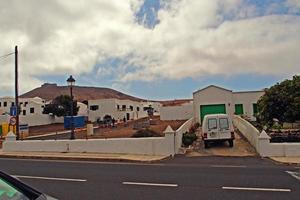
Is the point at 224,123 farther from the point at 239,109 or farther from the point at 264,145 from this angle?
the point at 239,109

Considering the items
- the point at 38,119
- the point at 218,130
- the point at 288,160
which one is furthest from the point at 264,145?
the point at 38,119

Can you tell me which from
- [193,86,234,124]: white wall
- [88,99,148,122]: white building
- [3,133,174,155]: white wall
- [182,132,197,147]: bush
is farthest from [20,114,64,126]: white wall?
[182,132,197,147]: bush

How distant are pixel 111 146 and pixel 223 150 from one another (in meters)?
5.74

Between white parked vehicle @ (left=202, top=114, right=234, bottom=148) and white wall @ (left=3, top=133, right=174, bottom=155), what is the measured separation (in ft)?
10.7

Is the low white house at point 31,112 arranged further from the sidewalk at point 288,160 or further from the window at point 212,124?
the sidewalk at point 288,160

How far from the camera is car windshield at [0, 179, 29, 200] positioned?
3.40m

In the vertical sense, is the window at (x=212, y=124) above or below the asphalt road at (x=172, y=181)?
above

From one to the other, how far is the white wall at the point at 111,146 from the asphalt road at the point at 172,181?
2832mm

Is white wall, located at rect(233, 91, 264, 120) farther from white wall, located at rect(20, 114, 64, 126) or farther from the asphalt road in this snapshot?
white wall, located at rect(20, 114, 64, 126)

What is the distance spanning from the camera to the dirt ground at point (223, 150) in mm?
18641

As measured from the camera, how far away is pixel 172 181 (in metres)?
10.8

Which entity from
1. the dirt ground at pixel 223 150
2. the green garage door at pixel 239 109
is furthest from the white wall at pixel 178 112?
the dirt ground at pixel 223 150

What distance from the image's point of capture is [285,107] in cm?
2186

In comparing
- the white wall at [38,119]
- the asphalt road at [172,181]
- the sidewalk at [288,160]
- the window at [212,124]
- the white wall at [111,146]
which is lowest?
the asphalt road at [172,181]
